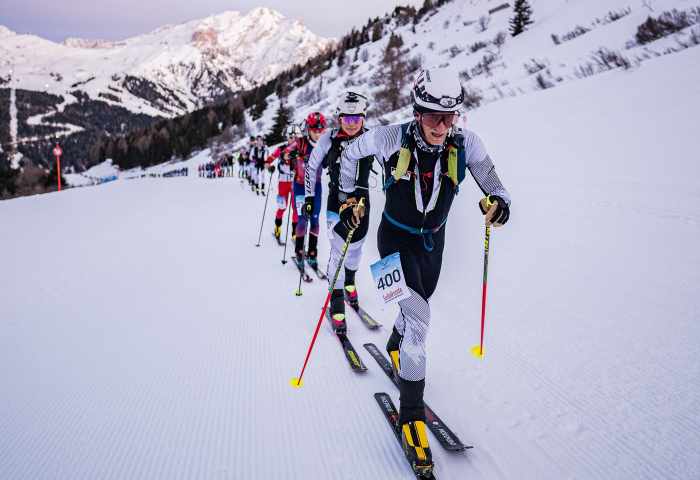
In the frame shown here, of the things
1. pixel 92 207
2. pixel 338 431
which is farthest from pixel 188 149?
pixel 338 431

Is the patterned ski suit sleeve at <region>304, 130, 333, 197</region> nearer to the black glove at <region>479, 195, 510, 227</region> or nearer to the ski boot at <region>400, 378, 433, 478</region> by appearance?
the black glove at <region>479, 195, 510, 227</region>

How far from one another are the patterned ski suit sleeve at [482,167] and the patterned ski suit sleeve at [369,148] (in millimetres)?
511

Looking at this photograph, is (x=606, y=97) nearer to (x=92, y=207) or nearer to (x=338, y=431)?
(x=338, y=431)

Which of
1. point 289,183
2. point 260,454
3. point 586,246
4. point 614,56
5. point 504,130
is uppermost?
point 614,56

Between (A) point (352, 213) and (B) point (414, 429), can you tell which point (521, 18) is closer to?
(A) point (352, 213)

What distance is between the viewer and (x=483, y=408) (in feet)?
10.3

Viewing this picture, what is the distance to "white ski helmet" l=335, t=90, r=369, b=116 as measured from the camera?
4660 mm

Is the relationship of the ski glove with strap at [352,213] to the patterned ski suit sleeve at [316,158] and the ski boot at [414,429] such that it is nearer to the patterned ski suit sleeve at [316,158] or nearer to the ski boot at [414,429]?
the ski boot at [414,429]

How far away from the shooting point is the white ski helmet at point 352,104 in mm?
4660

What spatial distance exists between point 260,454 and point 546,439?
195 centimetres

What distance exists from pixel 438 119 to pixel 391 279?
3.73 ft

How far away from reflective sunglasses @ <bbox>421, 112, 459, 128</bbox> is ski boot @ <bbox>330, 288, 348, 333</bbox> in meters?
2.35

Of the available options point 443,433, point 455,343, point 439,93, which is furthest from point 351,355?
point 439,93

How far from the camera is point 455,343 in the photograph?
13.7ft
